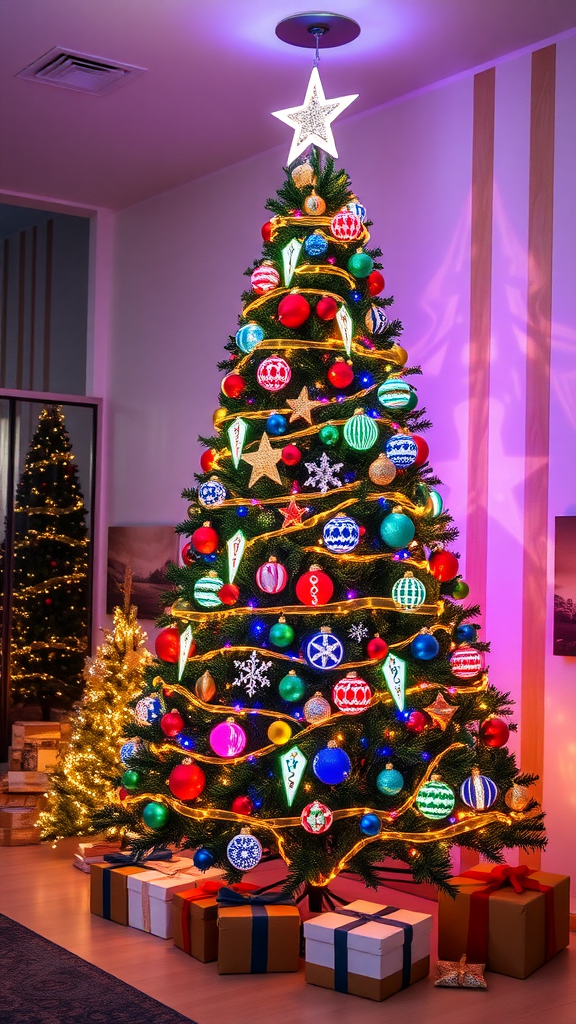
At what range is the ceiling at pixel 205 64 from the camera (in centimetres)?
Answer: 470

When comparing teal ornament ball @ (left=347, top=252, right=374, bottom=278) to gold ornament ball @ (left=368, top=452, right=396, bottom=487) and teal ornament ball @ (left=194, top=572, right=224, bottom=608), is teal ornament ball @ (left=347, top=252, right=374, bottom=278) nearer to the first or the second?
gold ornament ball @ (left=368, top=452, right=396, bottom=487)

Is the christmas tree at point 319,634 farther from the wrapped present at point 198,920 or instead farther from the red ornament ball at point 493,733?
the wrapped present at point 198,920

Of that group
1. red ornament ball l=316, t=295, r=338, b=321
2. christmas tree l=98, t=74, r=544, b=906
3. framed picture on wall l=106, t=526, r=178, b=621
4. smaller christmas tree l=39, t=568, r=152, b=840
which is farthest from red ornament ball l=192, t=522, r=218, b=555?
framed picture on wall l=106, t=526, r=178, b=621

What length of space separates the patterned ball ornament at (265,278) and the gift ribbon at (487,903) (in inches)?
91.4

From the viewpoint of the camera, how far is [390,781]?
385cm

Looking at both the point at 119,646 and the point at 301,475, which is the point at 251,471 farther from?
the point at 119,646

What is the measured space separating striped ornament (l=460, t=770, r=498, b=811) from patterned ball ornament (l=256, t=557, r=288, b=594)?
953 millimetres

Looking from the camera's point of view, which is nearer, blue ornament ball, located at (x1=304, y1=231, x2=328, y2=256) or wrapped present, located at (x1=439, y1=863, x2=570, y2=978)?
wrapped present, located at (x1=439, y1=863, x2=570, y2=978)

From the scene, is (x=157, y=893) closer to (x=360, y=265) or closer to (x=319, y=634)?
(x=319, y=634)

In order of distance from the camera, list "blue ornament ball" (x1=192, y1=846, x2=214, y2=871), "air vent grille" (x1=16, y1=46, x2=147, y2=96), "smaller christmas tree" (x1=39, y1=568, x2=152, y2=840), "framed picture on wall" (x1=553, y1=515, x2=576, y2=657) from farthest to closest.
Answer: "smaller christmas tree" (x1=39, y1=568, x2=152, y2=840), "air vent grille" (x1=16, y1=46, x2=147, y2=96), "framed picture on wall" (x1=553, y1=515, x2=576, y2=657), "blue ornament ball" (x1=192, y1=846, x2=214, y2=871)

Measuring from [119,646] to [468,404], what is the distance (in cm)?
213

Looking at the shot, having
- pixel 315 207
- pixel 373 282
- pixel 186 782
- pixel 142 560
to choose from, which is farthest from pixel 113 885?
pixel 142 560

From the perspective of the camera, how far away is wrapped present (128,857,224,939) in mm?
4223

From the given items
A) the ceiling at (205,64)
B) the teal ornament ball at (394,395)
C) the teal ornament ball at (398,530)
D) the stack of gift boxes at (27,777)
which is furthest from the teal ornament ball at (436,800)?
the ceiling at (205,64)
